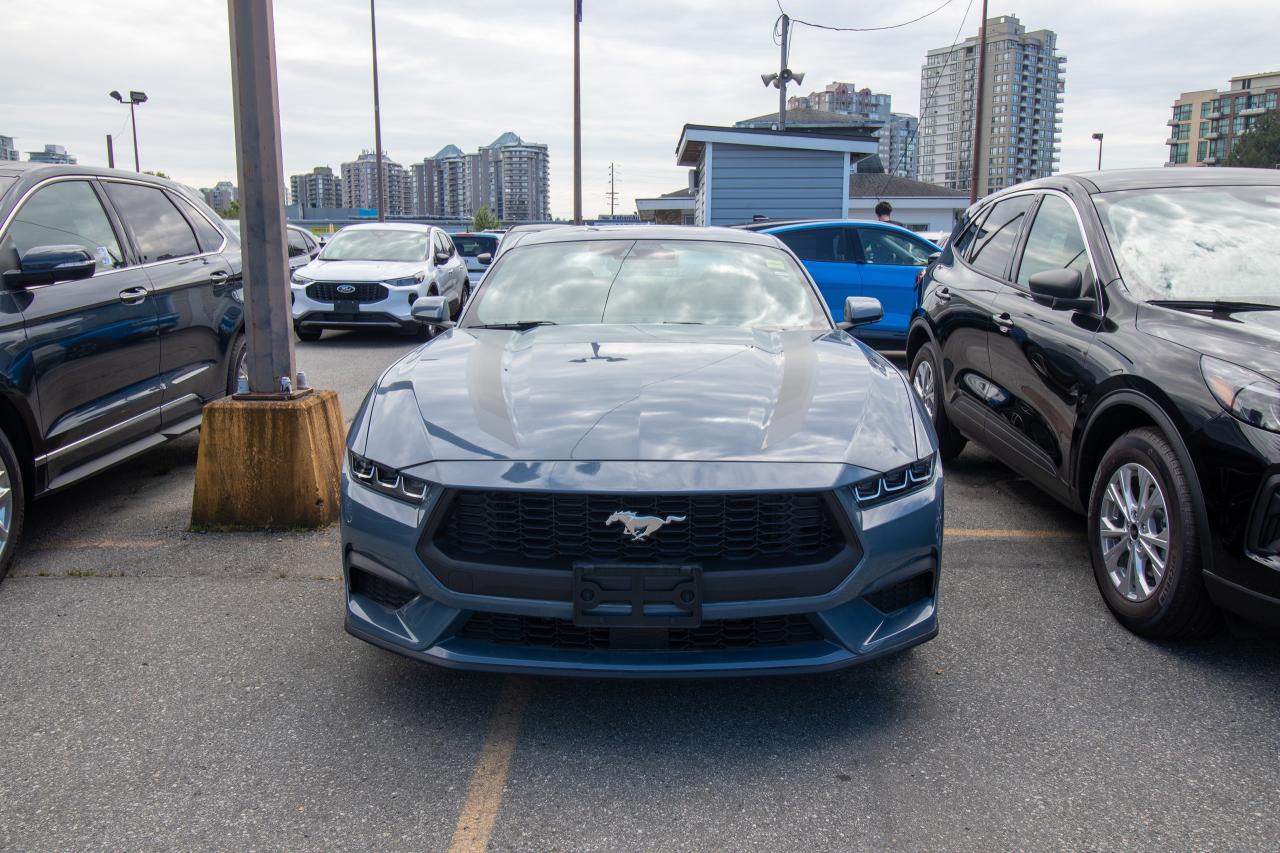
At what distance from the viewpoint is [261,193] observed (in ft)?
15.8

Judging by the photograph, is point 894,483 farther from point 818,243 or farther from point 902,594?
point 818,243

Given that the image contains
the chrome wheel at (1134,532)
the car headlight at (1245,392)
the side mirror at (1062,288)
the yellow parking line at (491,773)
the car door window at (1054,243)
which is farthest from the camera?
the car door window at (1054,243)

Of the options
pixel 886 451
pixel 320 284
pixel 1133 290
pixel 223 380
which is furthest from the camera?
pixel 320 284

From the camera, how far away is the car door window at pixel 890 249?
1156 cm

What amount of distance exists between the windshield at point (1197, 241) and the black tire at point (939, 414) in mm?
1646

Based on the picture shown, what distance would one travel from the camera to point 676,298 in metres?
4.31

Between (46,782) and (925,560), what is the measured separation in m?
2.42

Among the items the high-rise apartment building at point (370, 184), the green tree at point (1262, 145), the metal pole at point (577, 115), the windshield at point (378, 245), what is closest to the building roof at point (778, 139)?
the metal pole at point (577, 115)

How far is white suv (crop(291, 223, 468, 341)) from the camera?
12.8 m

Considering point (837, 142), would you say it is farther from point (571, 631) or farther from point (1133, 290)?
point (571, 631)

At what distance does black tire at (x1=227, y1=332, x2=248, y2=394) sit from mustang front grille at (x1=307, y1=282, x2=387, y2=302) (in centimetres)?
668

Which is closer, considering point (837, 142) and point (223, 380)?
point (223, 380)

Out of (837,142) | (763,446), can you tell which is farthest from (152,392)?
(837,142)

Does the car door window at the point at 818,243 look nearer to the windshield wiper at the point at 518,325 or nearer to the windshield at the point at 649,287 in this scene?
the windshield at the point at 649,287
